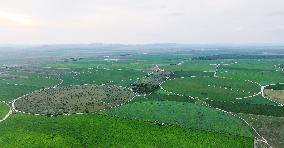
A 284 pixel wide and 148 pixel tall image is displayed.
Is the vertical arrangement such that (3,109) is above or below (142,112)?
below

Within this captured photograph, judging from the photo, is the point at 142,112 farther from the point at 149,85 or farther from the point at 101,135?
the point at 149,85

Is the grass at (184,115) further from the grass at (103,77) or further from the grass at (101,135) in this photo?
the grass at (103,77)

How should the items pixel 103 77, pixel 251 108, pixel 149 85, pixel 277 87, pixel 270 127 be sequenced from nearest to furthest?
pixel 270 127 < pixel 251 108 < pixel 277 87 < pixel 149 85 < pixel 103 77

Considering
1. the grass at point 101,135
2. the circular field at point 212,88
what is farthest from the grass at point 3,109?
the circular field at point 212,88

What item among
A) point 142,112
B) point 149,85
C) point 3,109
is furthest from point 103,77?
point 142,112

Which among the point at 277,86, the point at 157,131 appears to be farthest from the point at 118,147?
the point at 277,86

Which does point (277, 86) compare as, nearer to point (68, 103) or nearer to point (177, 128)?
point (177, 128)
